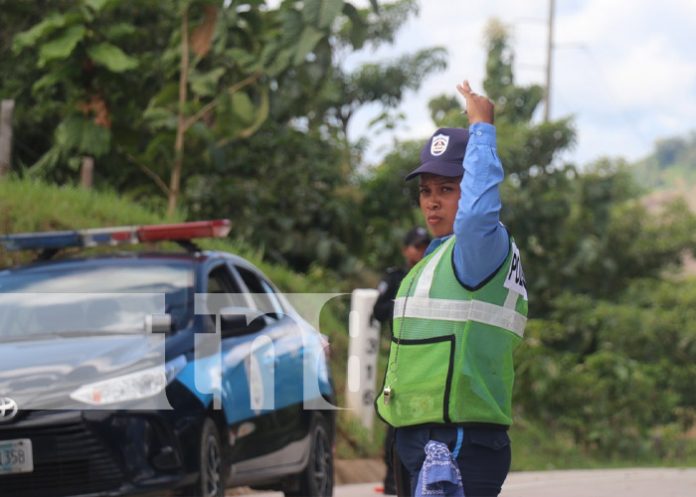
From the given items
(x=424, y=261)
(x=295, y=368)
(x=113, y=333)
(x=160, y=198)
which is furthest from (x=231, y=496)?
(x=160, y=198)

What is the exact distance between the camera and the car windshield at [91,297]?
841 cm

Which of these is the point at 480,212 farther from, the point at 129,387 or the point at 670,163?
the point at 670,163

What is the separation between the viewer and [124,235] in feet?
31.4

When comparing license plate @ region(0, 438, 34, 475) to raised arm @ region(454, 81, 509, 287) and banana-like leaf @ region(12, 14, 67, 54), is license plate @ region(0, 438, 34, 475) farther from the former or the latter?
banana-like leaf @ region(12, 14, 67, 54)

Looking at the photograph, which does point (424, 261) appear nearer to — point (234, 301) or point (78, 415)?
point (78, 415)

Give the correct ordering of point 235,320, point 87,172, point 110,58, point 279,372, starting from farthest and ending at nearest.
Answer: point 87,172 < point 110,58 < point 279,372 < point 235,320

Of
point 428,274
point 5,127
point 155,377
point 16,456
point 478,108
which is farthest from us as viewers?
point 5,127

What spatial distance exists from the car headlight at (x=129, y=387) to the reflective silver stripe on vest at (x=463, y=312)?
3.18m

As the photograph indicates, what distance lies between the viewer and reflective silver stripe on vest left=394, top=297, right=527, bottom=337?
4.57m

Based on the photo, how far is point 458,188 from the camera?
4.82 metres

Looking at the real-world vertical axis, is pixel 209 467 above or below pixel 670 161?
above

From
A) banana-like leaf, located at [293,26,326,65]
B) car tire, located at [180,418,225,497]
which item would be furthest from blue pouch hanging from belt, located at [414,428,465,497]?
banana-like leaf, located at [293,26,326,65]

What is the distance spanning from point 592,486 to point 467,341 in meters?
8.93

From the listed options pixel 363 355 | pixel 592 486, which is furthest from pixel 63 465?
pixel 363 355
